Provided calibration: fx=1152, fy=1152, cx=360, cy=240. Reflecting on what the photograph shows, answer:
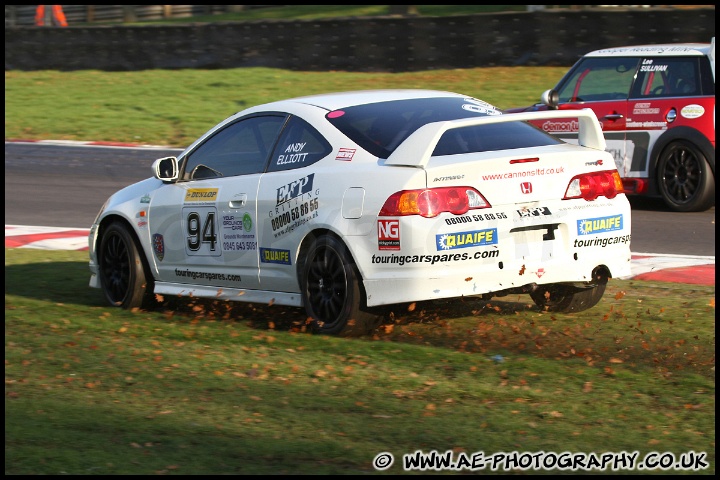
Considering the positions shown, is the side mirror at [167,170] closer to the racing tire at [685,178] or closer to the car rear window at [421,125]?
the car rear window at [421,125]

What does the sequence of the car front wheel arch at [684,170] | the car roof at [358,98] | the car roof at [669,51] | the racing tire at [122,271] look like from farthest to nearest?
the car roof at [669,51] → the car front wheel arch at [684,170] → the racing tire at [122,271] → the car roof at [358,98]

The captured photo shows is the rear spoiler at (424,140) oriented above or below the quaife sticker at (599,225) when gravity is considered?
above

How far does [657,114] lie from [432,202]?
6.48 metres

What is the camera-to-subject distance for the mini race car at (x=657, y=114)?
1202 cm

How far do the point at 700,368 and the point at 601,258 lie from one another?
1102 mm

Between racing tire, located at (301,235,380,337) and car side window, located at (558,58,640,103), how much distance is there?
6.59 m

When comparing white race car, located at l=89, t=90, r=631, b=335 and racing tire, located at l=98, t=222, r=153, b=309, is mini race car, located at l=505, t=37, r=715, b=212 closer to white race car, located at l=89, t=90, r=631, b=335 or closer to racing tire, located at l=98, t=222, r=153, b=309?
white race car, located at l=89, t=90, r=631, b=335

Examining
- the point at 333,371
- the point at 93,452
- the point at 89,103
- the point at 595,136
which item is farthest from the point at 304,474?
the point at 89,103

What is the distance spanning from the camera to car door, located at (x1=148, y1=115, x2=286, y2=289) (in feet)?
25.1

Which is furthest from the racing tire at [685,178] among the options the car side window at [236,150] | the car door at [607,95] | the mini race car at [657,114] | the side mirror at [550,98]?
the car side window at [236,150]

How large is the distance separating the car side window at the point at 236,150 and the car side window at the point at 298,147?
0.32 ft

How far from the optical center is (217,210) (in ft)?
25.7

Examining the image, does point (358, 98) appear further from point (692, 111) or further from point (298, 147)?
point (692, 111)

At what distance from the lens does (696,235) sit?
11047 millimetres
